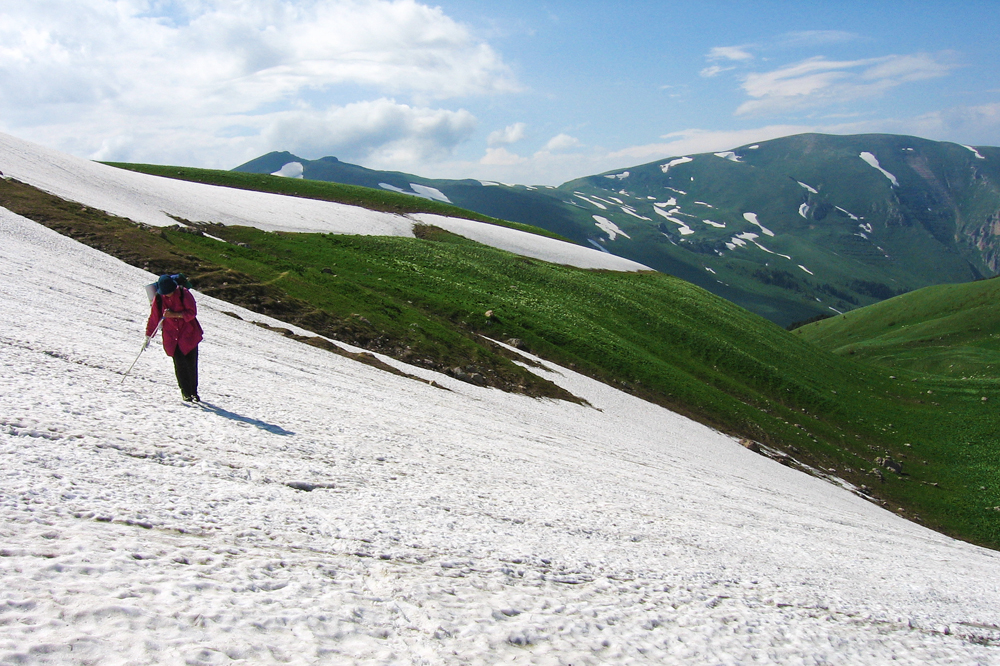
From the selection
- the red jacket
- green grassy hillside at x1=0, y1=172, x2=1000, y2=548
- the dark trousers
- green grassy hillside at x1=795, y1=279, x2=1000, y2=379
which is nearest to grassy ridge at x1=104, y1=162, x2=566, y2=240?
green grassy hillside at x1=0, y1=172, x2=1000, y2=548

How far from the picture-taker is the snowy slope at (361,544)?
283 inches

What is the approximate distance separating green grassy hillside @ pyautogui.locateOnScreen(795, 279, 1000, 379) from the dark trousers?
10843 cm

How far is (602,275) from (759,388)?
118 ft

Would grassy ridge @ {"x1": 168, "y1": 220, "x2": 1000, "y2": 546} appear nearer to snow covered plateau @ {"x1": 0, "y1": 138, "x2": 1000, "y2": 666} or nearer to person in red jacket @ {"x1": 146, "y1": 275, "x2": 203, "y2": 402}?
snow covered plateau @ {"x1": 0, "y1": 138, "x2": 1000, "y2": 666}

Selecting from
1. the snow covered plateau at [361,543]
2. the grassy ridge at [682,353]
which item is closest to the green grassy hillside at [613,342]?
the grassy ridge at [682,353]

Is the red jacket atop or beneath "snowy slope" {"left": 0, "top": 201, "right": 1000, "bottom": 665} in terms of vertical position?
atop

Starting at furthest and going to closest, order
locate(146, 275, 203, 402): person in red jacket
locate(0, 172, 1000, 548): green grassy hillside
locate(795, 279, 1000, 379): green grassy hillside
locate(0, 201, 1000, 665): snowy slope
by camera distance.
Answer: locate(795, 279, 1000, 379): green grassy hillside < locate(0, 172, 1000, 548): green grassy hillside < locate(146, 275, 203, 402): person in red jacket < locate(0, 201, 1000, 665): snowy slope

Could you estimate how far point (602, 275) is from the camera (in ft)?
315

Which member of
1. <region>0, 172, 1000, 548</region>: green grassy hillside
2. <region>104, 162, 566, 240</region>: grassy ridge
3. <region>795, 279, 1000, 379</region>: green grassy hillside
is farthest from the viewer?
<region>104, 162, 566, 240</region>: grassy ridge

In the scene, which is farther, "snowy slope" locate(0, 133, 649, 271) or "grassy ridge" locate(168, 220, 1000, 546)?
"snowy slope" locate(0, 133, 649, 271)

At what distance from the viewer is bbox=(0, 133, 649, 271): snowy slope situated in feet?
195

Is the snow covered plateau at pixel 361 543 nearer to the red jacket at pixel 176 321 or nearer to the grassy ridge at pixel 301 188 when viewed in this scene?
the red jacket at pixel 176 321

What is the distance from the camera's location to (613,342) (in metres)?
62.0

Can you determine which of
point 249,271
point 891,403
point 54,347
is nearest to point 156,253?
point 249,271
